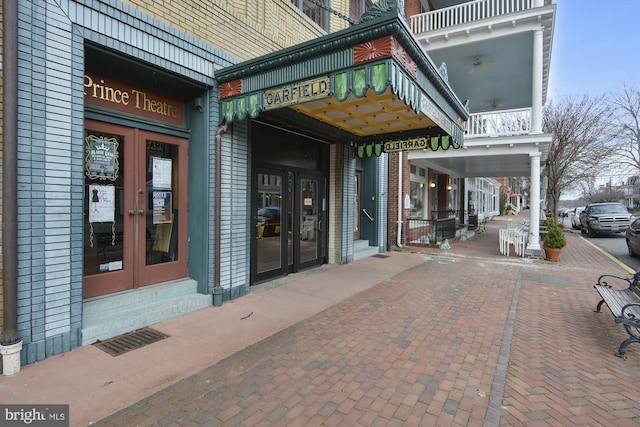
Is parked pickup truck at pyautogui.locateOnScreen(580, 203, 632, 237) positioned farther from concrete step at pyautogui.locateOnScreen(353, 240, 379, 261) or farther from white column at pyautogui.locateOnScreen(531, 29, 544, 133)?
concrete step at pyautogui.locateOnScreen(353, 240, 379, 261)

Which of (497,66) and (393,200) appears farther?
(497,66)

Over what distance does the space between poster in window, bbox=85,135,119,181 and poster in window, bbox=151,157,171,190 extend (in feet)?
1.72

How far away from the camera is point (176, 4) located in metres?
4.45

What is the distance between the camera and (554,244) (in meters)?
9.18

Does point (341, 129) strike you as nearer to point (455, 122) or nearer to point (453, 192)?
point (455, 122)

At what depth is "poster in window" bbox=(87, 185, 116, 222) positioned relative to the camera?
402cm

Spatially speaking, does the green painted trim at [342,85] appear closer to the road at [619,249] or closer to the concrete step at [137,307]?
the concrete step at [137,307]

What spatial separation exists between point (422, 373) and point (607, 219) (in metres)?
18.3

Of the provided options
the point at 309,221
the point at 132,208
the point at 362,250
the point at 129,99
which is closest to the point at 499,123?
the point at 362,250

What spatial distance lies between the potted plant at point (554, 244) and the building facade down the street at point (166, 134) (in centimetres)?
511

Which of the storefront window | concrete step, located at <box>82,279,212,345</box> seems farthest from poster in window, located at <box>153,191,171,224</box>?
the storefront window

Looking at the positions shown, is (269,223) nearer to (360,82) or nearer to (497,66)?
(360,82)

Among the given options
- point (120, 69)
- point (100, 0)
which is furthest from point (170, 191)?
point (100, 0)

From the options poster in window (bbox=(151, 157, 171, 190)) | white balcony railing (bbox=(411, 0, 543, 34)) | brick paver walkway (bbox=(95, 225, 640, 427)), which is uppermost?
white balcony railing (bbox=(411, 0, 543, 34))
